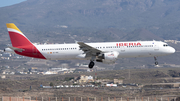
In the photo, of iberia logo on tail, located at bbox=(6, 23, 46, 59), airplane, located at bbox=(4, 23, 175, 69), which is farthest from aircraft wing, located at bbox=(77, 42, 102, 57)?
iberia logo on tail, located at bbox=(6, 23, 46, 59)

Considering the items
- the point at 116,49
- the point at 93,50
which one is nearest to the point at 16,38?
the point at 93,50

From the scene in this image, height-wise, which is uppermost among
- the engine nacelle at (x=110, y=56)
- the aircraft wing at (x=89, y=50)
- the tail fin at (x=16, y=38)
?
the tail fin at (x=16, y=38)

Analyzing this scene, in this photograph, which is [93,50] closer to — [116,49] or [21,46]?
[116,49]

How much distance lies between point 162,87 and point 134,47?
71190mm

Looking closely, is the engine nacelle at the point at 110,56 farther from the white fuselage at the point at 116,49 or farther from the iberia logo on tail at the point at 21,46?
the iberia logo on tail at the point at 21,46

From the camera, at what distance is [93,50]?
6250 cm

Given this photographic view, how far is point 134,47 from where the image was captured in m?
64.1

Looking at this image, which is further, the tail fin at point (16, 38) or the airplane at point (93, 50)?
the tail fin at point (16, 38)

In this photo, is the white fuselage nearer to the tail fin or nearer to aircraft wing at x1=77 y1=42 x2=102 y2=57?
aircraft wing at x1=77 y1=42 x2=102 y2=57

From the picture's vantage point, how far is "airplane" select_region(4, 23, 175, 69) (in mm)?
63188

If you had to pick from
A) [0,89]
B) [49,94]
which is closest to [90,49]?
[49,94]

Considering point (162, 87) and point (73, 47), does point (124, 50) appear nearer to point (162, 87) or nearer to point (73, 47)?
point (73, 47)

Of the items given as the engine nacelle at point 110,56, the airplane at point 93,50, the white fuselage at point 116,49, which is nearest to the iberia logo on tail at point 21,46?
the airplane at point 93,50

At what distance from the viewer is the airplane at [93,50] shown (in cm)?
6319
